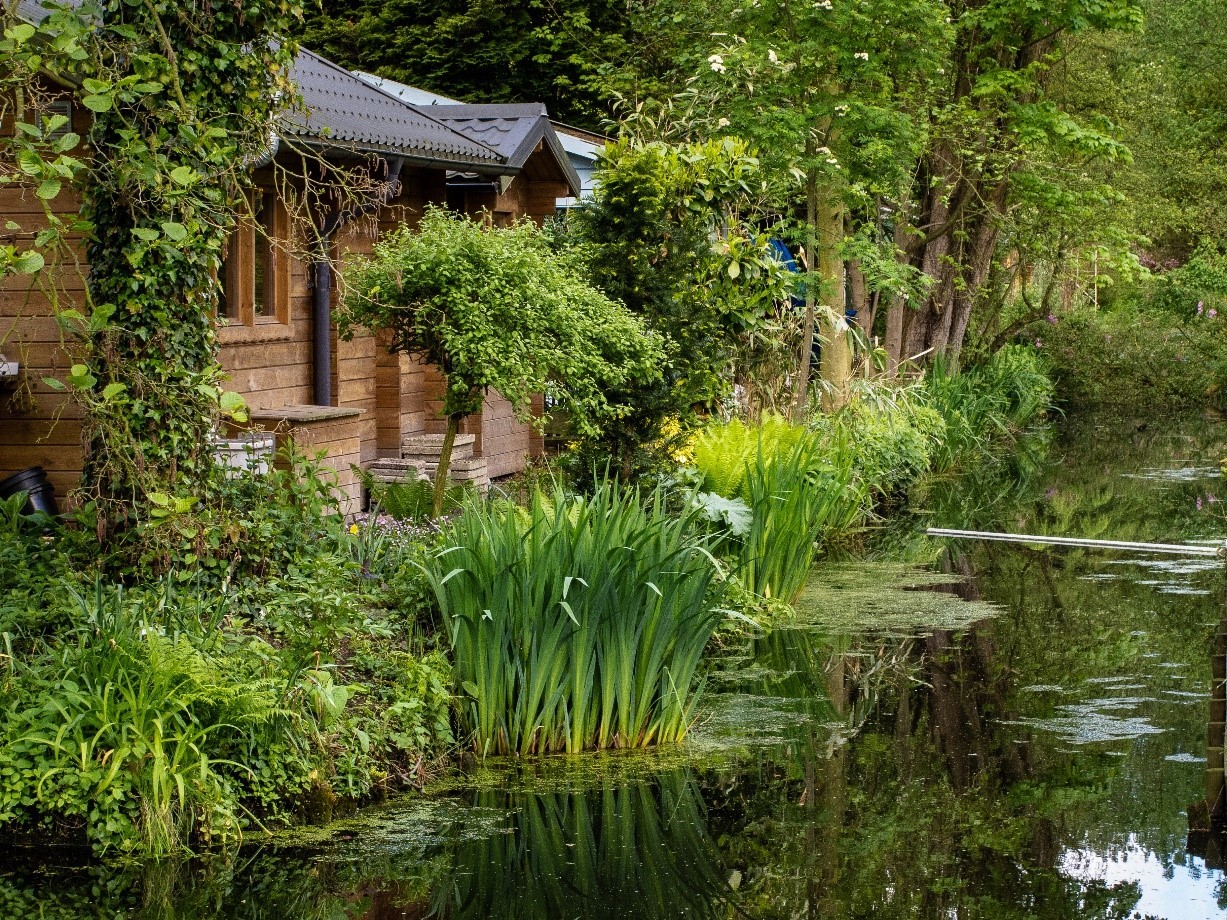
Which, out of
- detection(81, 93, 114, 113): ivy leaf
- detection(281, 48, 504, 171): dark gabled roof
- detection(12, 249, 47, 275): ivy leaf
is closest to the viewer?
detection(12, 249, 47, 275): ivy leaf

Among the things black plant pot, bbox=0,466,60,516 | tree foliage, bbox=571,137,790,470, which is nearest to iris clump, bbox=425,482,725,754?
black plant pot, bbox=0,466,60,516

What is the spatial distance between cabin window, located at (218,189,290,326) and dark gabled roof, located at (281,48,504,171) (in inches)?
32.9

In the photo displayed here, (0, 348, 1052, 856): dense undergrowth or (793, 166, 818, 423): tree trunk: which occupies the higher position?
(793, 166, 818, 423): tree trunk

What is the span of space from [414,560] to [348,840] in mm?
2084

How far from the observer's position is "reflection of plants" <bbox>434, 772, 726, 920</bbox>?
20.1 ft

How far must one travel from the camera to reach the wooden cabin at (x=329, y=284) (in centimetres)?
1035

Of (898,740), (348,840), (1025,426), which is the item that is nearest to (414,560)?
(348,840)

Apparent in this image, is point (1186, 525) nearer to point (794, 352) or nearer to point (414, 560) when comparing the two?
point (794, 352)

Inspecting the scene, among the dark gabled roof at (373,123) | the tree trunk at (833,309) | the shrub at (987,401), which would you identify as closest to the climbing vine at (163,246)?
the dark gabled roof at (373,123)

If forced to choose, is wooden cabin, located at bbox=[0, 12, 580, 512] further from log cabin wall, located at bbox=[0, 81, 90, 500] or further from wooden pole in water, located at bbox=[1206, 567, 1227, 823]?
wooden pole in water, located at bbox=[1206, 567, 1227, 823]

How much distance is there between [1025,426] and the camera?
28281mm

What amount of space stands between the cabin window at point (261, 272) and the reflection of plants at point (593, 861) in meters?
6.31

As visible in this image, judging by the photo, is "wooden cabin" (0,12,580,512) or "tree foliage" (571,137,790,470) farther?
"tree foliage" (571,137,790,470)

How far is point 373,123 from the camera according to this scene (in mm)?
13305
